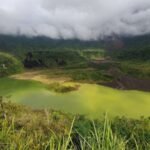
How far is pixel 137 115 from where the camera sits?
5103 centimetres

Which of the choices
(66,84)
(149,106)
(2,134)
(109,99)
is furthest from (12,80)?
(2,134)

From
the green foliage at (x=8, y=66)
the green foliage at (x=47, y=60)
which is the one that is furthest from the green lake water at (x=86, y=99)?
the green foliage at (x=47, y=60)

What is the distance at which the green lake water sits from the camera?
5403 cm

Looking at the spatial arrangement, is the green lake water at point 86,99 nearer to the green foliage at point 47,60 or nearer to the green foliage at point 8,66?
the green foliage at point 8,66

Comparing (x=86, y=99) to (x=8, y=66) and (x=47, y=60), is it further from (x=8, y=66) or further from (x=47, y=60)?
(x=47, y=60)

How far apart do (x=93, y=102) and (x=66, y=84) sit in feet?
54.5

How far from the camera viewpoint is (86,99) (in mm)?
62938

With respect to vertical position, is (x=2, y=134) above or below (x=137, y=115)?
above

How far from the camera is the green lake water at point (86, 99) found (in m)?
54.0

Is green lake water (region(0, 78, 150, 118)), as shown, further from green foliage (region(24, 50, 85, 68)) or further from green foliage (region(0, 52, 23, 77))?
green foliage (region(24, 50, 85, 68))

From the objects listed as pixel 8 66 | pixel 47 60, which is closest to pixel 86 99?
pixel 8 66

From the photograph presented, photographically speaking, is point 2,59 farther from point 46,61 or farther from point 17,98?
point 17,98

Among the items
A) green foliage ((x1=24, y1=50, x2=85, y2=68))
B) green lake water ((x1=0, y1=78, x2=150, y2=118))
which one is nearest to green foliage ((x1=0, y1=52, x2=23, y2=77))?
green foliage ((x1=24, y1=50, x2=85, y2=68))

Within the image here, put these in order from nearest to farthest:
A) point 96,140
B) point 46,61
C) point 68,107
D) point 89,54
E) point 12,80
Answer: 1. point 96,140
2. point 68,107
3. point 12,80
4. point 46,61
5. point 89,54
